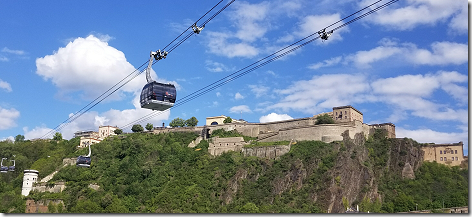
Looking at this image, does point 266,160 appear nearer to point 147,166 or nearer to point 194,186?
point 194,186

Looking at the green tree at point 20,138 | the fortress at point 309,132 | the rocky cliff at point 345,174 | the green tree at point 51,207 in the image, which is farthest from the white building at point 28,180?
the green tree at point 20,138

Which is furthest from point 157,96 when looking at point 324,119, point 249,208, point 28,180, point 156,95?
point 28,180

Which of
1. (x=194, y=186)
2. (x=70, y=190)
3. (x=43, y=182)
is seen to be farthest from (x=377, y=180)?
(x=43, y=182)

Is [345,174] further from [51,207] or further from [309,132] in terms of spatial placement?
[51,207]

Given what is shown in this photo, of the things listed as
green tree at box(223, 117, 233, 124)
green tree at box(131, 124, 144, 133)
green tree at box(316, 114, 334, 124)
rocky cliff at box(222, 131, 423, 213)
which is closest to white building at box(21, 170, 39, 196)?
green tree at box(131, 124, 144, 133)

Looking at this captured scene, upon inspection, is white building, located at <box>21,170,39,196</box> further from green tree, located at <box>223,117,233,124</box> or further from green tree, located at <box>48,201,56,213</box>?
green tree, located at <box>223,117,233,124</box>

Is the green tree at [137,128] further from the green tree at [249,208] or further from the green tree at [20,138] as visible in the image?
the green tree at [249,208]
